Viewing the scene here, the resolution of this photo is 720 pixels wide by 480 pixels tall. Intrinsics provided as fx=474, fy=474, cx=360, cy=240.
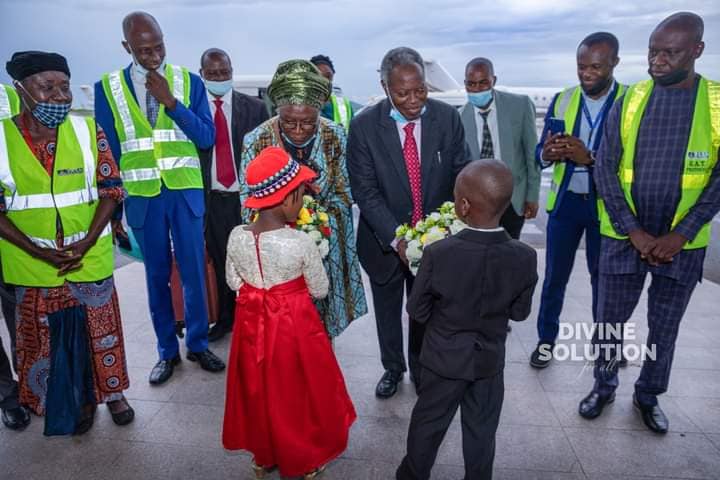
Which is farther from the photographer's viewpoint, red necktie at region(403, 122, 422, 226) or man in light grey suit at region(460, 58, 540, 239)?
man in light grey suit at region(460, 58, 540, 239)

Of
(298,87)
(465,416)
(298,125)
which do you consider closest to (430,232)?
(465,416)

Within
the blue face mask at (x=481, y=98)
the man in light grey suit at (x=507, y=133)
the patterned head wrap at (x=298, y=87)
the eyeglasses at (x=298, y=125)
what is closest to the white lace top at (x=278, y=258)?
the eyeglasses at (x=298, y=125)

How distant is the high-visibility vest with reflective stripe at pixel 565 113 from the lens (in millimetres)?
3340

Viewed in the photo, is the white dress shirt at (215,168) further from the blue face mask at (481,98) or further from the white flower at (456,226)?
the white flower at (456,226)

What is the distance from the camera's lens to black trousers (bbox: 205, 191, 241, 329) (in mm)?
4230

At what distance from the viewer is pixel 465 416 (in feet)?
7.26

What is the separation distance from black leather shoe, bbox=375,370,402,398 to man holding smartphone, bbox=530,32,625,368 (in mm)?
1137

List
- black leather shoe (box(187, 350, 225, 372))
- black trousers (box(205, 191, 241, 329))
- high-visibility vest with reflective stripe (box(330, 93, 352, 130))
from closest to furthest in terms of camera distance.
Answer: black leather shoe (box(187, 350, 225, 372)), black trousers (box(205, 191, 241, 329)), high-visibility vest with reflective stripe (box(330, 93, 352, 130))

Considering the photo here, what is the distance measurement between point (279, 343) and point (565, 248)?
2323mm

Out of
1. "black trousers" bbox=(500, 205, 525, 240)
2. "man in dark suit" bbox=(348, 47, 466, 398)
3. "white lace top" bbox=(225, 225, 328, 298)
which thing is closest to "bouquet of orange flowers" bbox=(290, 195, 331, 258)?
"white lace top" bbox=(225, 225, 328, 298)

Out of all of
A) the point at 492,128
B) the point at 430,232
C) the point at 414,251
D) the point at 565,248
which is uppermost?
the point at 492,128

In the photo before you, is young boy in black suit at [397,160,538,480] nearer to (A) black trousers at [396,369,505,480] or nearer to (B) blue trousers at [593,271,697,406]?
(A) black trousers at [396,369,505,480]

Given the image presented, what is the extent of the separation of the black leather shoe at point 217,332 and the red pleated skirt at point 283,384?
191 centimetres

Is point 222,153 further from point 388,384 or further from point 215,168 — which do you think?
point 388,384
